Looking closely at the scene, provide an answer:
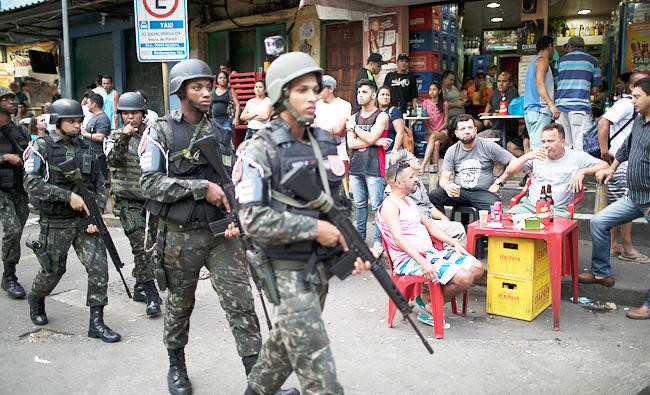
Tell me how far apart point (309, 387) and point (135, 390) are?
1.77 m

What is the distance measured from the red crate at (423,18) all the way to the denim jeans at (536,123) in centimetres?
350

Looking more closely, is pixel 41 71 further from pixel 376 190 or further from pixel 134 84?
pixel 376 190

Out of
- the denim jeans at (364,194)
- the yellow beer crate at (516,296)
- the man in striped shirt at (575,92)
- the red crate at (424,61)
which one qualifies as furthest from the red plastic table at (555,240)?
the red crate at (424,61)

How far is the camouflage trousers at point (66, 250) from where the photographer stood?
4723 mm

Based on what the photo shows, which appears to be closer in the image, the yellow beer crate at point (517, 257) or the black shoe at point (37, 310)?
the yellow beer crate at point (517, 257)

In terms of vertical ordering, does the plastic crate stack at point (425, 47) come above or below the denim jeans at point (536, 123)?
above

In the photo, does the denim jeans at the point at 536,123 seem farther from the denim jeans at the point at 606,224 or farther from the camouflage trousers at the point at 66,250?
the camouflage trousers at the point at 66,250

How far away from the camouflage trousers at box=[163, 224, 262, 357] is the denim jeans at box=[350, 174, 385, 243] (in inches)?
116

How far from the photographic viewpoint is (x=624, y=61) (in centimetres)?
997

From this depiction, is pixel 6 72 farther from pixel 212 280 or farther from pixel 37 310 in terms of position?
pixel 212 280

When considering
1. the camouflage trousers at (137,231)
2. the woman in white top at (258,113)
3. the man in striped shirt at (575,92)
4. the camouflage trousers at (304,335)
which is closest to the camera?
the camouflage trousers at (304,335)

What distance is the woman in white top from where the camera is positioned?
7621 mm

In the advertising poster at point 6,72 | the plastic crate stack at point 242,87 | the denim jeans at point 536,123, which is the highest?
the advertising poster at point 6,72

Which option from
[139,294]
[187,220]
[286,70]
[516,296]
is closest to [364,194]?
[516,296]
